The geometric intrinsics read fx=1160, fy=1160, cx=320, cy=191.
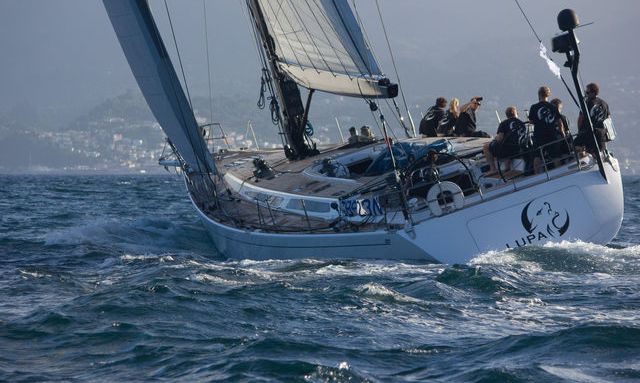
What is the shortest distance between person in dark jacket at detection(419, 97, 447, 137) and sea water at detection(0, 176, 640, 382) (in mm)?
5371

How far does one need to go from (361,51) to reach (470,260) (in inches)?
175

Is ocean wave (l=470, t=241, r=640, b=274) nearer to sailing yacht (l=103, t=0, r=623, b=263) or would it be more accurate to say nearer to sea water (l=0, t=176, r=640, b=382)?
sea water (l=0, t=176, r=640, b=382)

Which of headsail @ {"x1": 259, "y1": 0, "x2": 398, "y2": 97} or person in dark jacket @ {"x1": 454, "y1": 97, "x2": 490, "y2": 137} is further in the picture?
person in dark jacket @ {"x1": 454, "y1": 97, "x2": 490, "y2": 137}

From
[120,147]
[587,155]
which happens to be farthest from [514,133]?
[120,147]

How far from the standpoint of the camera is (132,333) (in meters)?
10.8

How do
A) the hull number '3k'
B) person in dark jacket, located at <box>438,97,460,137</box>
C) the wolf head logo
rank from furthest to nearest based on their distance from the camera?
person in dark jacket, located at <box>438,97,460,137</box>, the hull number '3k', the wolf head logo

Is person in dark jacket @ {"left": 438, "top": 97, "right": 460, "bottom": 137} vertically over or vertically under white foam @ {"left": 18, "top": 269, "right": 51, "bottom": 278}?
over

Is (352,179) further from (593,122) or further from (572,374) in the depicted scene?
(572,374)

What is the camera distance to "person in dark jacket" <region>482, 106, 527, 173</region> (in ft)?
50.3

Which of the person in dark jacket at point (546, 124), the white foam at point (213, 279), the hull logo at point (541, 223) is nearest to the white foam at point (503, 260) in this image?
the hull logo at point (541, 223)

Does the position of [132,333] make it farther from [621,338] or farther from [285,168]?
[285,168]

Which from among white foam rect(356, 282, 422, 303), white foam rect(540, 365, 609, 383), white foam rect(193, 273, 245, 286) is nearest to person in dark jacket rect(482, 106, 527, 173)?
white foam rect(356, 282, 422, 303)

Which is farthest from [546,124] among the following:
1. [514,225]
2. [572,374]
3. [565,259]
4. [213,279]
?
[572,374]

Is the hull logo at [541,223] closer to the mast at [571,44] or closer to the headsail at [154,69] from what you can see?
the mast at [571,44]
